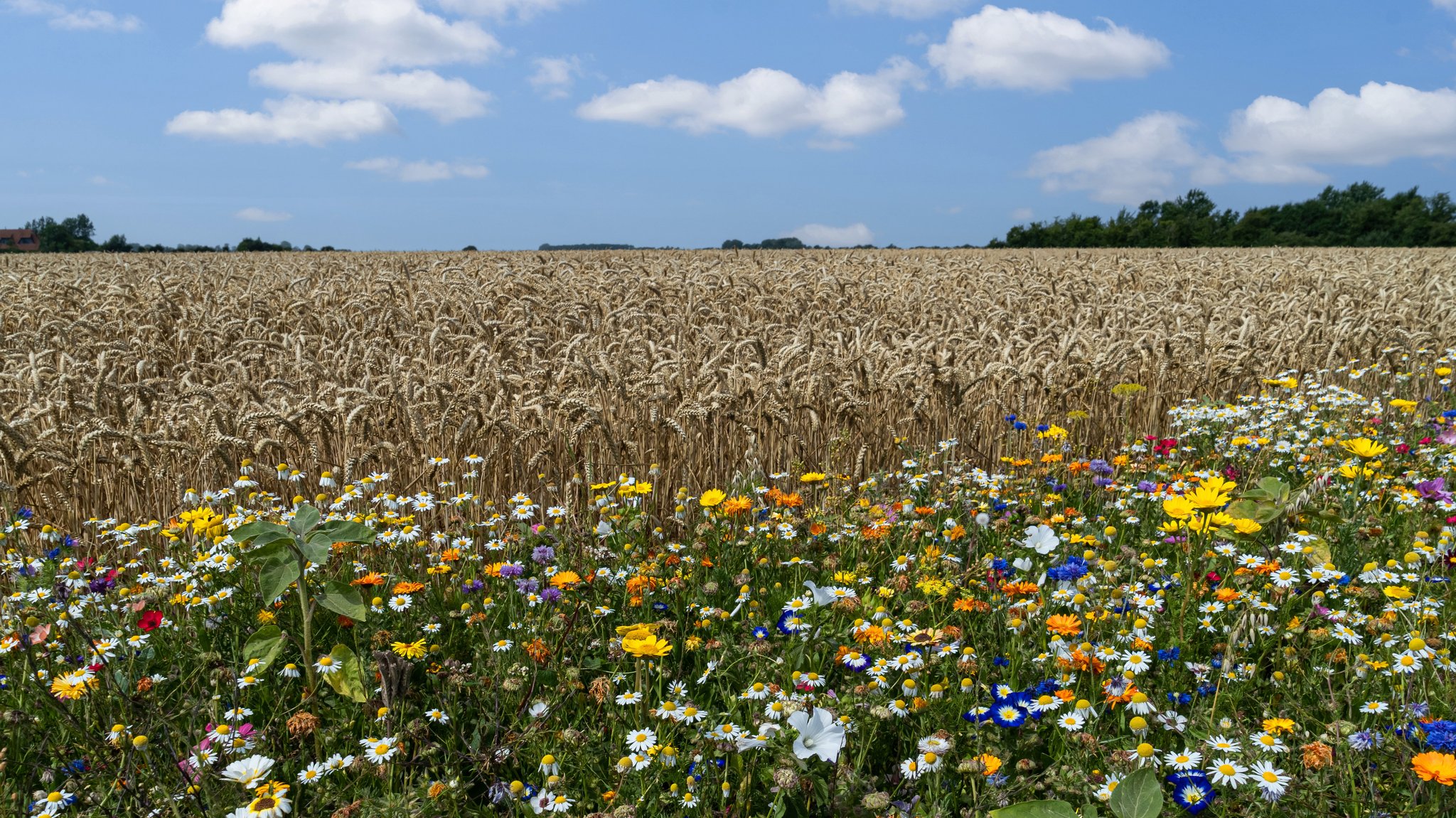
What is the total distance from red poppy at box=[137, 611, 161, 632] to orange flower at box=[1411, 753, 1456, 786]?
3370mm

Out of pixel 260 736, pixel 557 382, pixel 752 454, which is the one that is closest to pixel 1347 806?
pixel 260 736

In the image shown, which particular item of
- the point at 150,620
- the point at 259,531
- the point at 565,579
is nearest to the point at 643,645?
the point at 565,579

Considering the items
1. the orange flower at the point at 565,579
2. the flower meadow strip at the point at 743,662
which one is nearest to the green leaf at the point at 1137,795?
the flower meadow strip at the point at 743,662

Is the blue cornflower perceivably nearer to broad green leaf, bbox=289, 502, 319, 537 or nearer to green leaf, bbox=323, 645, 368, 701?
green leaf, bbox=323, 645, 368, 701

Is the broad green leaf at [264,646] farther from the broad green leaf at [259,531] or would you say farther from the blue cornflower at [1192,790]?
the blue cornflower at [1192,790]

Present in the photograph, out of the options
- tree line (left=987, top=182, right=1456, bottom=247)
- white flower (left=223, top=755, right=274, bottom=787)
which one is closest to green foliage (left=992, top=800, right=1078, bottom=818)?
white flower (left=223, top=755, right=274, bottom=787)

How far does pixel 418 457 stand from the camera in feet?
15.5

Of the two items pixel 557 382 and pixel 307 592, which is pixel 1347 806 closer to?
pixel 307 592

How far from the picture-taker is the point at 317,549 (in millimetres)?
2342

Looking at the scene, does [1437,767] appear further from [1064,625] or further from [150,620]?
[150,620]

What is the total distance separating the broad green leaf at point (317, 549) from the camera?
231 centimetres

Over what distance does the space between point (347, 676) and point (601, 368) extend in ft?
10.6

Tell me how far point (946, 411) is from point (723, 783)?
13.1 ft

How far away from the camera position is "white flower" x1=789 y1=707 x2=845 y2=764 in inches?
79.7
